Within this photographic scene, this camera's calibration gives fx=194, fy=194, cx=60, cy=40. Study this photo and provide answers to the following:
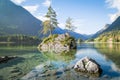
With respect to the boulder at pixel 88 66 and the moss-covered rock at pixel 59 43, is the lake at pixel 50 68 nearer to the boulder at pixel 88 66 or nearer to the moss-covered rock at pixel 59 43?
the boulder at pixel 88 66

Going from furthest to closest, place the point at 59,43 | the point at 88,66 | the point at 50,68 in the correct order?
the point at 59,43
the point at 50,68
the point at 88,66

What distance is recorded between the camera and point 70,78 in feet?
90.5

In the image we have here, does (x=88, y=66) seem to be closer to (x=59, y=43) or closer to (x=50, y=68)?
(x=50, y=68)

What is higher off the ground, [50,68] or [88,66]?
[88,66]

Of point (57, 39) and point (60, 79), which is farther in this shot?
point (57, 39)

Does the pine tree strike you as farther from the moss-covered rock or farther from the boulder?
the boulder

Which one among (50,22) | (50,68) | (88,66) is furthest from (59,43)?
(88,66)

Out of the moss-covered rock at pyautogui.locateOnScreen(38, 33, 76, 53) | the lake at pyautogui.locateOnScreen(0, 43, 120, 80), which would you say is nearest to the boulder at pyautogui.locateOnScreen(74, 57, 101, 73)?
the lake at pyautogui.locateOnScreen(0, 43, 120, 80)

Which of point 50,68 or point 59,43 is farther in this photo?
point 59,43

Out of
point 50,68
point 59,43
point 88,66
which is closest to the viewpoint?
point 88,66

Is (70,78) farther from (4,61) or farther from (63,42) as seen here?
(63,42)

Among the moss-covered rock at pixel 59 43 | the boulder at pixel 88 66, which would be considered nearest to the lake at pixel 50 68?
the boulder at pixel 88 66

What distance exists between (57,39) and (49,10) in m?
22.3

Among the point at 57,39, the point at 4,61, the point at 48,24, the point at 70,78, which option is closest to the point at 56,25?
the point at 48,24
